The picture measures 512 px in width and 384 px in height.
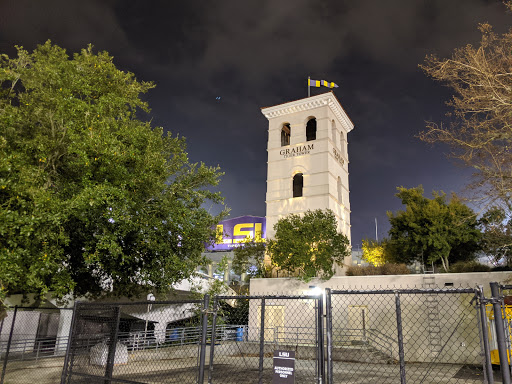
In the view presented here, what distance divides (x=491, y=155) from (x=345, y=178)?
28842mm

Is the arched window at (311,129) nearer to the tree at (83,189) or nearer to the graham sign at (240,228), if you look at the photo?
the tree at (83,189)

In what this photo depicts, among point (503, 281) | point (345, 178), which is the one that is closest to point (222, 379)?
point (503, 281)

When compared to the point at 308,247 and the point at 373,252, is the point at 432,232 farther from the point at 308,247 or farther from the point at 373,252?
the point at 308,247

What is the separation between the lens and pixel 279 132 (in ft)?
132

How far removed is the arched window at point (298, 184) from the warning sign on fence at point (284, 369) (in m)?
32.0

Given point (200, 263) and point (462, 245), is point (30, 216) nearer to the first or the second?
point (200, 263)

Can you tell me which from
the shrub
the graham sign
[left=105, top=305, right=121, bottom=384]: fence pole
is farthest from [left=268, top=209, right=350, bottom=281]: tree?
the graham sign

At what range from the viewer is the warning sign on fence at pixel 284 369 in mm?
5969

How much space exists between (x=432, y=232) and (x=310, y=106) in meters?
18.1

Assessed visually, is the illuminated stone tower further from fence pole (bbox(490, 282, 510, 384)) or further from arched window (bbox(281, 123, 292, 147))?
fence pole (bbox(490, 282, 510, 384))

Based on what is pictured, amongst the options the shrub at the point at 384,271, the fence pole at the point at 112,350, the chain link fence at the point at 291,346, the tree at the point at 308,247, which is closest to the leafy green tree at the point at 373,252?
the shrub at the point at 384,271

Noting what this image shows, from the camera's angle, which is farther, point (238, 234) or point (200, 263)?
point (238, 234)

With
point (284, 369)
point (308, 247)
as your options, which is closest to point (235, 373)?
point (284, 369)

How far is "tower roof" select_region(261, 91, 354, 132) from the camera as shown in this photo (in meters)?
38.4
